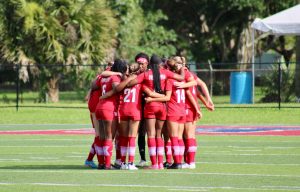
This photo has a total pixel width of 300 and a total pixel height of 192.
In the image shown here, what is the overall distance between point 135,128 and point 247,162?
8.51 ft

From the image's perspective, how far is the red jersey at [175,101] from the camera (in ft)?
58.8

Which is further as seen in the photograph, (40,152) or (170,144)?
(40,152)

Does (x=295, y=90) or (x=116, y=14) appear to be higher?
(x=116, y=14)

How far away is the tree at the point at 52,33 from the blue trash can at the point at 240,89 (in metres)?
5.30

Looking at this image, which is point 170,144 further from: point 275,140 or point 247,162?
point 275,140

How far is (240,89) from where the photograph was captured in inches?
1594

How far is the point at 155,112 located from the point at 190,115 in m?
0.80

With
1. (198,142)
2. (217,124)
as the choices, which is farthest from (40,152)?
(217,124)

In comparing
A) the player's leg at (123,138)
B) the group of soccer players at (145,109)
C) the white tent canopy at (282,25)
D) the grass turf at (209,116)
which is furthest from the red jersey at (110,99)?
the white tent canopy at (282,25)

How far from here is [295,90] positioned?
1581 inches

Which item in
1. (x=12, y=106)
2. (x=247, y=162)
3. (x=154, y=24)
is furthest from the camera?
(x=154, y=24)

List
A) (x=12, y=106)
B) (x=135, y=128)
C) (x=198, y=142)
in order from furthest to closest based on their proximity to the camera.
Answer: (x=12, y=106) → (x=198, y=142) → (x=135, y=128)

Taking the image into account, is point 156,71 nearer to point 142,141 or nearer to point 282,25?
point 142,141

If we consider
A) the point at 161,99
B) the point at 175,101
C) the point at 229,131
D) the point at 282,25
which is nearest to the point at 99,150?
the point at 161,99
